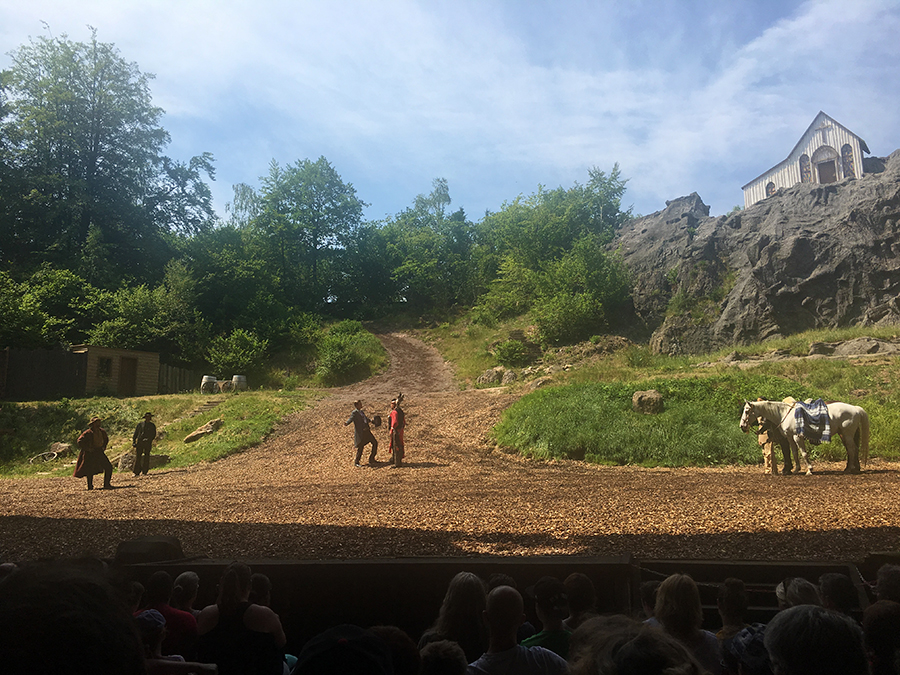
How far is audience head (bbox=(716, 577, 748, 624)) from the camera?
10.2 feet

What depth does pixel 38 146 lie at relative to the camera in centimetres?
3741

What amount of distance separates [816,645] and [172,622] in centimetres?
328

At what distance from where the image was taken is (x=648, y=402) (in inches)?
633

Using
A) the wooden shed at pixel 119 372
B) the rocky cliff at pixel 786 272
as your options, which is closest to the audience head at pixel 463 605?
the wooden shed at pixel 119 372

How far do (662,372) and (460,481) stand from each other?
40.5 ft

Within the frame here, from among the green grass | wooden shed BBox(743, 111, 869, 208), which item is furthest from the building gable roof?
the green grass

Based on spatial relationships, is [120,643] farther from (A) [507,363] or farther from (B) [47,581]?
(A) [507,363]

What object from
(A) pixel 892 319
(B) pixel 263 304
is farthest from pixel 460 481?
(B) pixel 263 304

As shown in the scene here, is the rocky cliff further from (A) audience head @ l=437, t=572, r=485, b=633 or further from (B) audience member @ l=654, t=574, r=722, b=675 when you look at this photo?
(A) audience head @ l=437, t=572, r=485, b=633

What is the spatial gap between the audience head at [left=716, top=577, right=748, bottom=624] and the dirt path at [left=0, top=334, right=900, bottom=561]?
276 cm

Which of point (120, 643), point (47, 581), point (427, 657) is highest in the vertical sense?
point (47, 581)

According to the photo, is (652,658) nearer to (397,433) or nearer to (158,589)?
(158,589)

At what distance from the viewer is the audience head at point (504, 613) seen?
2.56 metres

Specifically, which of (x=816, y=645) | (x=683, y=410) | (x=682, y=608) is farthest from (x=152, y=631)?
(x=683, y=410)
